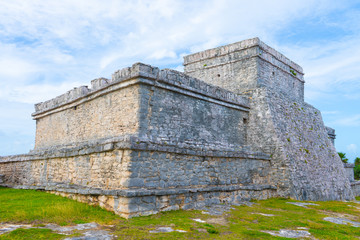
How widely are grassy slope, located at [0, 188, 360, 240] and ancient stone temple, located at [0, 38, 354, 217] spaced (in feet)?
1.84

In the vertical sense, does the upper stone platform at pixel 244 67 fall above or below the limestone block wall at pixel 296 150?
above

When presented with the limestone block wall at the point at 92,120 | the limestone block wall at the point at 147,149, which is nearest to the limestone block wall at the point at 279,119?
the limestone block wall at the point at 147,149

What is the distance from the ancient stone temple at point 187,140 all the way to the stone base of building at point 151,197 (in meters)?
0.03

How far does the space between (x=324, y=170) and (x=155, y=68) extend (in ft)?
33.3

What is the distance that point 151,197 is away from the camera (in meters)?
7.85

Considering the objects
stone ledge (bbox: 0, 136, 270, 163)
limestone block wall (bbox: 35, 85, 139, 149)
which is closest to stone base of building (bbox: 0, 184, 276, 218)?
stone ledge (bbox: 0, 136, 270, 163)

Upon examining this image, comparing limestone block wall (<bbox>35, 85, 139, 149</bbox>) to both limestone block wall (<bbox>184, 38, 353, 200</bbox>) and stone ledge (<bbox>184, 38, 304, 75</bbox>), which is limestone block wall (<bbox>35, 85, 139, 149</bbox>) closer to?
limestone block wall (<bbox>184, 38, 353, 200</bbox>)

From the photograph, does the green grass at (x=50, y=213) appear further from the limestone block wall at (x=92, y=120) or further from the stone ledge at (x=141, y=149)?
the limestone block wall at (x=92, y=120)

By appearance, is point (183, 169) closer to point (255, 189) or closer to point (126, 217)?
point (126, 217)

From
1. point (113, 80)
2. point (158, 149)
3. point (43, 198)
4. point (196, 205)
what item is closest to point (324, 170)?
point (196, 205)

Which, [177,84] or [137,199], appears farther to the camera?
[177,84]

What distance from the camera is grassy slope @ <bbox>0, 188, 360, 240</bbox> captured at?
19.8 ft

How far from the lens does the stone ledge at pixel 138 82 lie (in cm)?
923

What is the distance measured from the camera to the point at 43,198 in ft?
30.0
